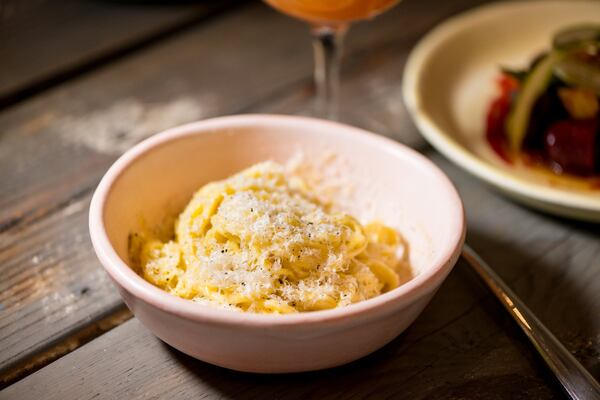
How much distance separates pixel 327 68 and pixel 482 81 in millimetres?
448

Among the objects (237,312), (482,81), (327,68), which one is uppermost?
(237,312)

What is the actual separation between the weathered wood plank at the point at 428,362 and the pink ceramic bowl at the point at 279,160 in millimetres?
51

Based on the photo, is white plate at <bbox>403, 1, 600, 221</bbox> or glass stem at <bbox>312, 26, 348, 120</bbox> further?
glass stem at <bbox>312, 26, 348, 120</bbox>

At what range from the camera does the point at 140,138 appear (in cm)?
139

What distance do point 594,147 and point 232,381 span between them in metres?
0.90

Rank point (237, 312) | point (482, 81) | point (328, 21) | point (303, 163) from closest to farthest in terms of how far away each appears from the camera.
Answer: point (237, 312)
point (303, 163)
point (328, 21)
point (482, 81)

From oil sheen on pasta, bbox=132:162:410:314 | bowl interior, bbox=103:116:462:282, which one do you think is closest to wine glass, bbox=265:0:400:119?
bowl interior, bbox=103:116:462:282

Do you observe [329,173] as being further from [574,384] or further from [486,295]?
[574,384]

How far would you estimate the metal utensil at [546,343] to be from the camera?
802 mm

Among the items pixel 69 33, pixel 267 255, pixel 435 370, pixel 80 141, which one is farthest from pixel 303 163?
pixel 69 33

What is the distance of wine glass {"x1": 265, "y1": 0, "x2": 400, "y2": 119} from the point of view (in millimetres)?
1191

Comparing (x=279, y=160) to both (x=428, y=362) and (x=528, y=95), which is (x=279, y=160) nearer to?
(x=428, y=362)

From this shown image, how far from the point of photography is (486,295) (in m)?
1.01

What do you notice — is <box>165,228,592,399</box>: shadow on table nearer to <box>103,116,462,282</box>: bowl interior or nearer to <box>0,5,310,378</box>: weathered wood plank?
<box>103,116,462,282</box>: bowl interior
